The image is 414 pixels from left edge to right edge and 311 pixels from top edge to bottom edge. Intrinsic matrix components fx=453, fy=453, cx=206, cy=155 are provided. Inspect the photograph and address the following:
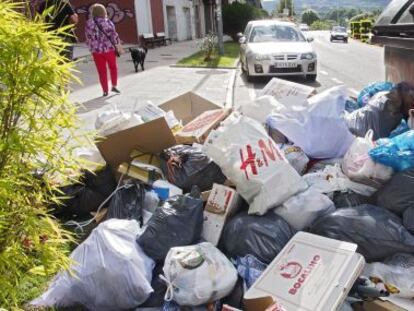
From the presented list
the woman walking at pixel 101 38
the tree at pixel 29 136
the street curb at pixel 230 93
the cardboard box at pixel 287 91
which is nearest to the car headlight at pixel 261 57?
the street curb at pixel 230 93

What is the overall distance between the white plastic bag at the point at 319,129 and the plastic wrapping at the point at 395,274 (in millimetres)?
1193

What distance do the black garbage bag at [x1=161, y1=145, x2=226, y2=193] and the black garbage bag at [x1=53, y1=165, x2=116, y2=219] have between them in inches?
19.8

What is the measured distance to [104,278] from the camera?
229 cm

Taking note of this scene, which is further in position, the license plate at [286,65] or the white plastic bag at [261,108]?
the license plate at [286,65]

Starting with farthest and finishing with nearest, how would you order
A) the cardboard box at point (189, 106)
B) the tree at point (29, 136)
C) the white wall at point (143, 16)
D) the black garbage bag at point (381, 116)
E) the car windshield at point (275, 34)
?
the white wall at point (143, 16)
the car windshield at point (275, 34)
the cardboard box at point (189, 106)
the black garbage bag at point (381, 116)
the tree at point (29, 136)

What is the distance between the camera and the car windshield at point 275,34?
11302 millimetres

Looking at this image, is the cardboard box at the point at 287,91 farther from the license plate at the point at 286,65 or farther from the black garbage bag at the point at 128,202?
the license plate at the point at 286,65

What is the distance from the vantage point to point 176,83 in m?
10.5

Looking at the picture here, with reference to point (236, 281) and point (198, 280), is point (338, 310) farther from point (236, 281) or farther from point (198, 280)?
point (198, 280)

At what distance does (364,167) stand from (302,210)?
1.57ft

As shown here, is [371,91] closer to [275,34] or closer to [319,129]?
[319,129]

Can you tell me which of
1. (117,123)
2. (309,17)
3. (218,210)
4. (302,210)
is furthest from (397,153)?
(309,17)

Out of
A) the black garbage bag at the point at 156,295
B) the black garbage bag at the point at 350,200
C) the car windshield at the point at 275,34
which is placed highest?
the car windshield at the point at 275,34

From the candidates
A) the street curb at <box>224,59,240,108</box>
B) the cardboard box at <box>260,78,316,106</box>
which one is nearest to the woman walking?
the street curb at <box>224,59,240,108</box>
